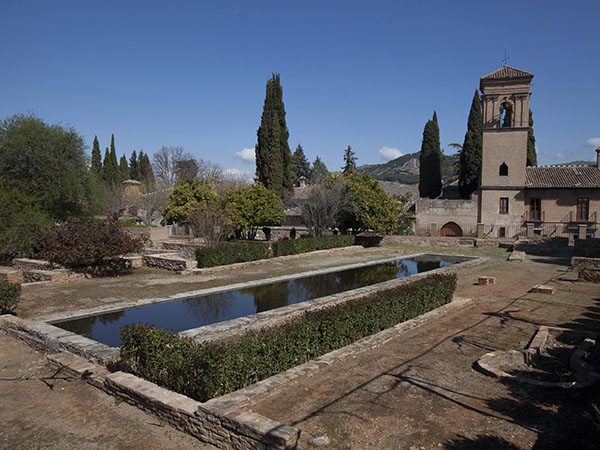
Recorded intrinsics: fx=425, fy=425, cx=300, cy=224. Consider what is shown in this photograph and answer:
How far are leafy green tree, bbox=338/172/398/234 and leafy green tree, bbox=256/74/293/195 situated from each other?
981cm

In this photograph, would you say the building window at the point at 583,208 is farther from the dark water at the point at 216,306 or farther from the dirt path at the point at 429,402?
the dirt path at the point at 429,402

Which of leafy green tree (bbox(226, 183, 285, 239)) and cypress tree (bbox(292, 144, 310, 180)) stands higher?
cypress tree (bbox(292, 144, 310, 180))

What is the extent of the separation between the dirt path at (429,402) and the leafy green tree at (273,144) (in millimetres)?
30176

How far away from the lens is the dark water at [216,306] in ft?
32.0

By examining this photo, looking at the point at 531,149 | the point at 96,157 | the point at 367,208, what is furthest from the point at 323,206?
the point at 96,157

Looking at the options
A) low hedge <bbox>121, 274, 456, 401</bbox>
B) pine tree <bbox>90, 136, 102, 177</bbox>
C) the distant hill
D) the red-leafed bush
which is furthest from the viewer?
the distant hill

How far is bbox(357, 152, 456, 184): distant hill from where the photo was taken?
4757 inches

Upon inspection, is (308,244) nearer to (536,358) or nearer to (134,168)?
(536,358)

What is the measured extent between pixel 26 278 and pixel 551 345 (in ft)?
52.9

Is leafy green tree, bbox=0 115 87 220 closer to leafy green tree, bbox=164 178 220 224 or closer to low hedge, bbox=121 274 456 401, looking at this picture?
leafy green tree, bbox=164 178 220 224

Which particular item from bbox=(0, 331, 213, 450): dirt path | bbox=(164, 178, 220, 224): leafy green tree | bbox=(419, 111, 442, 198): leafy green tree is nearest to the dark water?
bbox=(0, 331, 213, 450): dirt path

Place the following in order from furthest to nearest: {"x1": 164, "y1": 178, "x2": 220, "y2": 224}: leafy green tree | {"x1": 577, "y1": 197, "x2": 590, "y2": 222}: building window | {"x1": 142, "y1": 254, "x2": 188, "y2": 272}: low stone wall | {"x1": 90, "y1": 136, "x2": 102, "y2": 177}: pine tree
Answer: {"x1": 90, "y1": 136, "x2": 102, "y2": 177}: pine tree < {"x1": 577, "y1": 197, "x2": 590, "y2": 222}: building window < {"x1": 164, "y1": 178, "x2": 220, "y2": 224}: leafy green tree < {"x1": 142, "y1": 254, "x2": 188, "y2": 272}: low stone wall

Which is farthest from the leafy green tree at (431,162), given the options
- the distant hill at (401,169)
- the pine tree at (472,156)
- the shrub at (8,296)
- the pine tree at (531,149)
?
the distant hill at (401,169)

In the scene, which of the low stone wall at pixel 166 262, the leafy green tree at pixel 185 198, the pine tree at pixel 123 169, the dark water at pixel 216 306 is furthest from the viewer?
the pine tree at pixel 123 169
